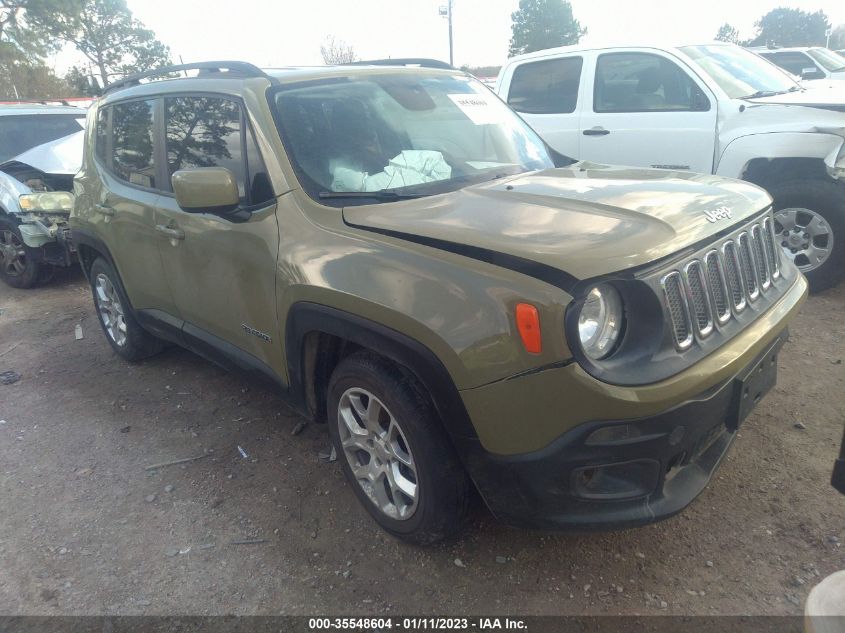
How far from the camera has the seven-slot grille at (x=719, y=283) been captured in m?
2.09

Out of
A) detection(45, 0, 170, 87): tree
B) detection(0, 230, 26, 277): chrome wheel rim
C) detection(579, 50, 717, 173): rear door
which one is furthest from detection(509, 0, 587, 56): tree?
detection(0, 230, 26, 277): chrome wheel rim

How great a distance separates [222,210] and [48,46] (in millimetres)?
36523

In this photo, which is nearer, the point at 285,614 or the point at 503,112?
the point at 285,614

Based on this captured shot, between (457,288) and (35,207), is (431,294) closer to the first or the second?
(457,288)

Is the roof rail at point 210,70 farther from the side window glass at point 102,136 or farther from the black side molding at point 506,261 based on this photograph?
the black side molding at point 506,261

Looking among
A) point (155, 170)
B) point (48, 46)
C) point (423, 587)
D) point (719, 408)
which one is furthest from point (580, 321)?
point (48, 46)

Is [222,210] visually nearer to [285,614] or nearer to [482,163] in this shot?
[482,163]

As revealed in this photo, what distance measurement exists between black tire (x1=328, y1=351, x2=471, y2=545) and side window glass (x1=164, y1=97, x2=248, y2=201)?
1.12 m

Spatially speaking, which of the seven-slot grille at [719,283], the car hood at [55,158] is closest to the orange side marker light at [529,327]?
the seven-slot grille at [719,283]

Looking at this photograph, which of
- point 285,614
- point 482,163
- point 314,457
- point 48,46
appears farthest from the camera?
point 48,46

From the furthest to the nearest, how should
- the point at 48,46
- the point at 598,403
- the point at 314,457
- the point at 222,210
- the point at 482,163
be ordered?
1. the point at 48,46
2. the point at 314,457
3. the point at 482,163
4. the point at 222,210
5. the point at 598,403

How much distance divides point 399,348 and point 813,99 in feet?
15.1

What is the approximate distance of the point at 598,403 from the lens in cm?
191

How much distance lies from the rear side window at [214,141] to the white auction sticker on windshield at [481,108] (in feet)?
3.81
